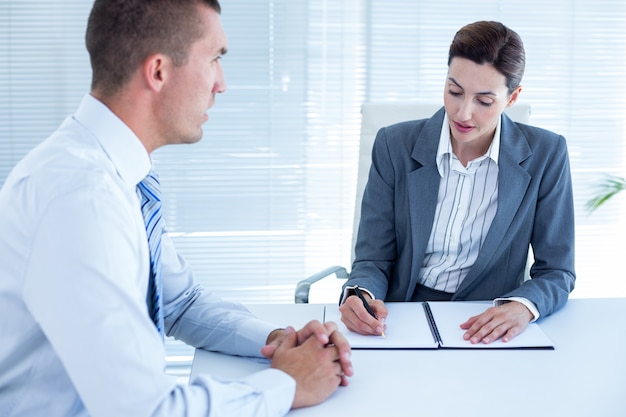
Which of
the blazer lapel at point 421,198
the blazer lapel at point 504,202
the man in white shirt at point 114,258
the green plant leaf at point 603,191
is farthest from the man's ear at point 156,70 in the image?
the green plant leaf at point 603,191

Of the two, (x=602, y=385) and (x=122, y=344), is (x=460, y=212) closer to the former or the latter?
(x=602, y=385)

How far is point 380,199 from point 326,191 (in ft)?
4.18

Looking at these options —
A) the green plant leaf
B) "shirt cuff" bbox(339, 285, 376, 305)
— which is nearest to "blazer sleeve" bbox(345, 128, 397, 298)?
"shirt cuff" bbox(339, 285, 376, 305)

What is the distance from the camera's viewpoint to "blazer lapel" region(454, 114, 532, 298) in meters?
1.86

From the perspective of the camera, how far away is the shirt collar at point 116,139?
119 centimetres

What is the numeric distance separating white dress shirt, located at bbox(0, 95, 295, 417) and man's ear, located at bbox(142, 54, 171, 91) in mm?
86

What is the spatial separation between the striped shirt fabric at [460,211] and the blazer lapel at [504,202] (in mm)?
40

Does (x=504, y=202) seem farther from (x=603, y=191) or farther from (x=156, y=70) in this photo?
(x=603, y=191)

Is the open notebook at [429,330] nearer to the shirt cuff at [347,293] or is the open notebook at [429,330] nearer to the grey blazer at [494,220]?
the shirt cuff at [347,293]

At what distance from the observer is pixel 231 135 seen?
10.5 ft

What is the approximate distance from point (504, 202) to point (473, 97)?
0.27 m

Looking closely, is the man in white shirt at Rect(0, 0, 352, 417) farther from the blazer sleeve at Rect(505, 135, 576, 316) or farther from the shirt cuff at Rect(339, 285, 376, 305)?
the blazer sleeve at Rect(505, 135, 576, 316)

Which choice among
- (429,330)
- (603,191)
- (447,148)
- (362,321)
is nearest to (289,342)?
(362,321)

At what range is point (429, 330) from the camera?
152 centimetres
